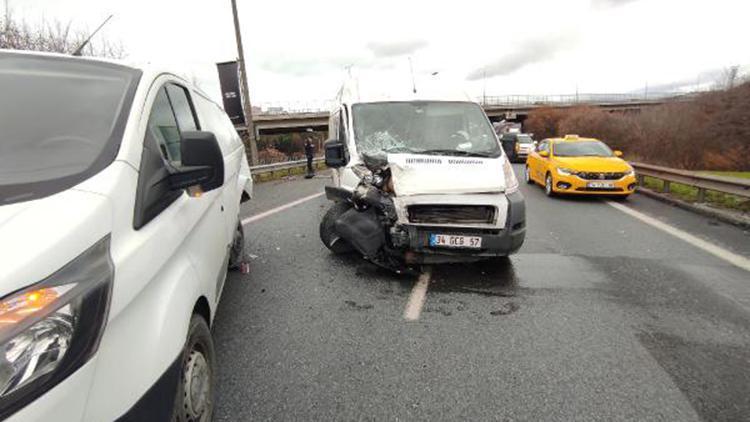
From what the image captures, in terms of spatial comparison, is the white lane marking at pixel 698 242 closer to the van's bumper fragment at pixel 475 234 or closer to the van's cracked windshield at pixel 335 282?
the van's cracked windshield at pixel 335 282

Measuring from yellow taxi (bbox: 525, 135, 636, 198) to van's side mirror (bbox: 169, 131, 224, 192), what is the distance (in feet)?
31.7

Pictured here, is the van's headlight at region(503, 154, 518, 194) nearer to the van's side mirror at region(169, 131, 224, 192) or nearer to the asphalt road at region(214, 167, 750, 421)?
the asphalt road at region(214, 167, 750, 421)

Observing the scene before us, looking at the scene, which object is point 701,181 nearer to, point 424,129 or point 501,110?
point 424,129

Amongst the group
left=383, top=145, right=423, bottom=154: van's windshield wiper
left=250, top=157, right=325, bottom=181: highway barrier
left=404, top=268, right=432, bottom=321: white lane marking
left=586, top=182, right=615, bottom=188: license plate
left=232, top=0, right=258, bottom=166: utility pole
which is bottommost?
left=404, top=268, right=432, bottom=321: white lane marking

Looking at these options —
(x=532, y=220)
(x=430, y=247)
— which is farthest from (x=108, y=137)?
(x=532, y=220)

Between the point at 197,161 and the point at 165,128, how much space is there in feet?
1.82

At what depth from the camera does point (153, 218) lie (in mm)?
2006

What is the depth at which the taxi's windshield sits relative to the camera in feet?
37.2

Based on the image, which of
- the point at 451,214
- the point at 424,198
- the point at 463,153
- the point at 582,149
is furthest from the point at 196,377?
the point at 582,149

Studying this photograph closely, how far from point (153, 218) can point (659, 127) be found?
90.1 ft

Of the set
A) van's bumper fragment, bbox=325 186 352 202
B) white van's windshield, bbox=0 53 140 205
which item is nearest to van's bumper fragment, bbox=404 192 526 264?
van's bumper fragment, bbox=325 186 352 202

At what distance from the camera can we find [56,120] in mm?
2189

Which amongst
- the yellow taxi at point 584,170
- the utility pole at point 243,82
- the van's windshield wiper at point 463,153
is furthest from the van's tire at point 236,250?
the utility pole at point 243,82

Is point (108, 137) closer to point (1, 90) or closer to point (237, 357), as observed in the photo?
point (1, 90)
